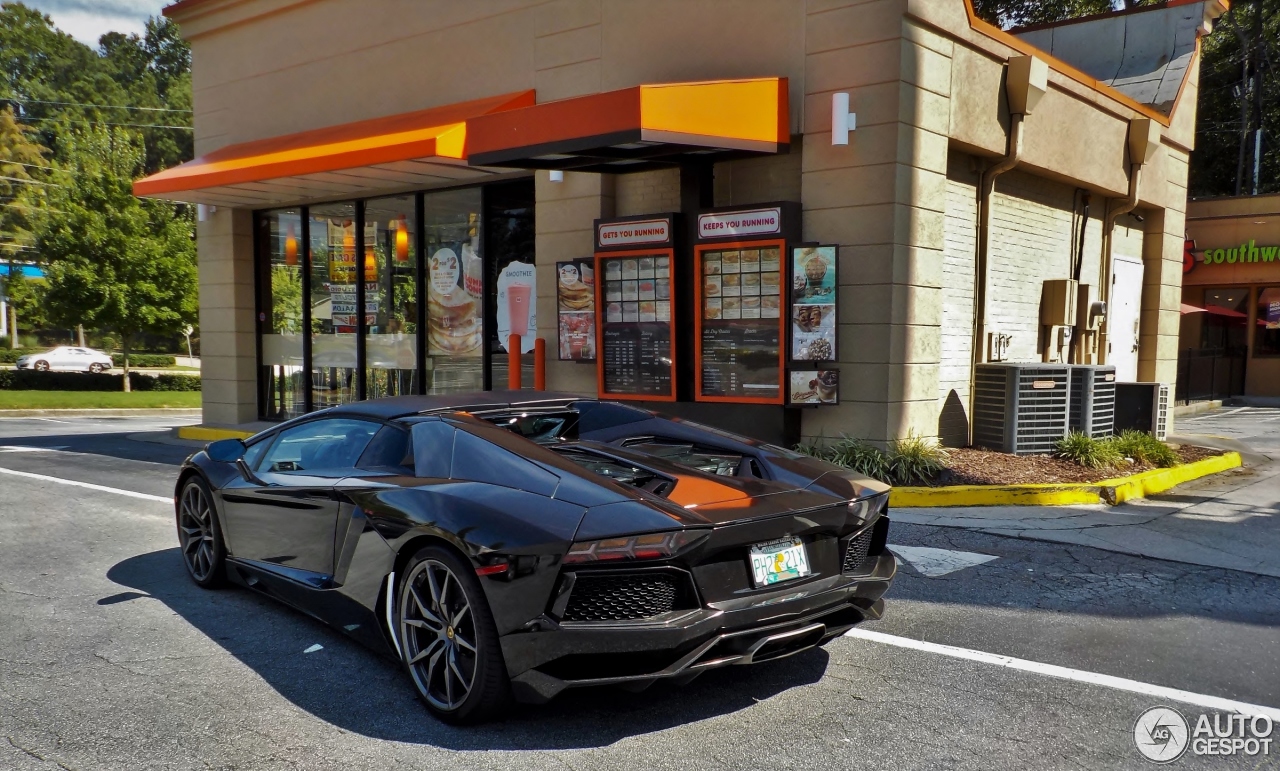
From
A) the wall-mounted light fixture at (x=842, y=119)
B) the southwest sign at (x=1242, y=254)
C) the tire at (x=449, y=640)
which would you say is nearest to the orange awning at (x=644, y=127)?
the wall-mounted light fixture at (x=842, y=119)

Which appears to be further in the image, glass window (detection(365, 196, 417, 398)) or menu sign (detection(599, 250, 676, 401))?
glass window (detection(365, 196, 417, 398))

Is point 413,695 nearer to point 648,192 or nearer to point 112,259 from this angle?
point 648,192

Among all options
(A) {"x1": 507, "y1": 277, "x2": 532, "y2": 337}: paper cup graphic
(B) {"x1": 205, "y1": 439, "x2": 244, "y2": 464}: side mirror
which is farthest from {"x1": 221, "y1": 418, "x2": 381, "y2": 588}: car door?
(A) {"x1": 507, "y1": 277, "x2": 532, "y2": 337}: paper cup graphic

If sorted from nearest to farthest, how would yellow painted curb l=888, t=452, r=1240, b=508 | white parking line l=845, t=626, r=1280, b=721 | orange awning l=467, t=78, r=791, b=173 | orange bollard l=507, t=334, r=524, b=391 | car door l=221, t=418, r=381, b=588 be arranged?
white parking line l=845, t=626, r=1280, b=721
car door l=221, t=418, r=381, b=588
yellow painted curb l=888, t=452, r=1240, b=508
orange awning l=467, t=78, r=791, b=173
orange bollard l=507, t=334, r=524, b=391

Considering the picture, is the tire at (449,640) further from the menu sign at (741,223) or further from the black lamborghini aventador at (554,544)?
the menu sign at (741,223)

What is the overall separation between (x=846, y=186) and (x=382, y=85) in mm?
7292

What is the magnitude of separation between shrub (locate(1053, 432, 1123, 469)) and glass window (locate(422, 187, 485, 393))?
23.9ft

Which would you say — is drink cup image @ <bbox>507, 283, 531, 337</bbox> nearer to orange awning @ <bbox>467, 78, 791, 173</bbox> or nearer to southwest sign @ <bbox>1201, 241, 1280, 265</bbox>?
orange awning @ <bbox>467, 78, 791, 173</bbox>

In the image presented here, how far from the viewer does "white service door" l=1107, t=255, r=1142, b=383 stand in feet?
43.7

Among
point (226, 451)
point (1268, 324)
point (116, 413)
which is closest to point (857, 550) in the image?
point (226, 451)

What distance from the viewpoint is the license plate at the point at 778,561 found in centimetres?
350

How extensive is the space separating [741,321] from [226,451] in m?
5.47

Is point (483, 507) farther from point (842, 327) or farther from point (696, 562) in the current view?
point (842, 327)

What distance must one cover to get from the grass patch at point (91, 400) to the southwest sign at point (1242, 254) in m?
25.9
